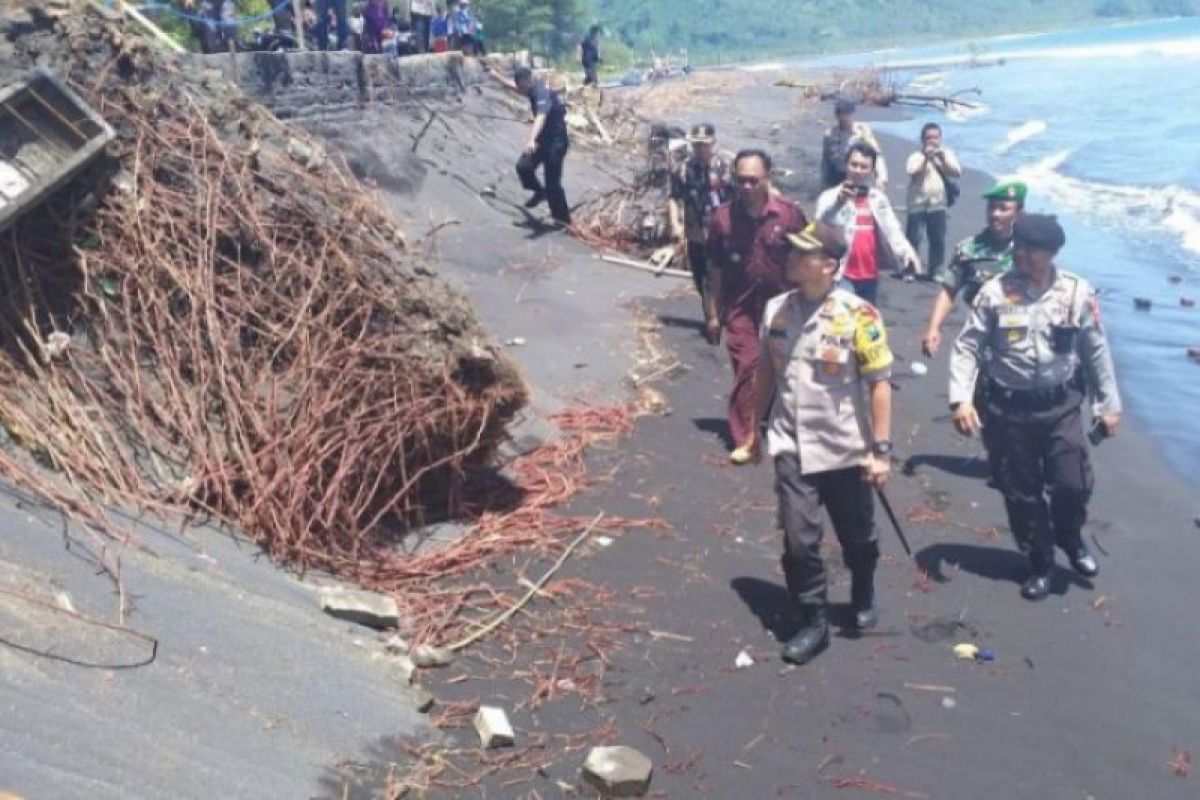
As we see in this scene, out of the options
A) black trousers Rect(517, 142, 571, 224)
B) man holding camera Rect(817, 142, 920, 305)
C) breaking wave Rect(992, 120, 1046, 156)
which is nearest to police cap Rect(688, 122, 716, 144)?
man holding camera Rect(817, 142, 920, 305)

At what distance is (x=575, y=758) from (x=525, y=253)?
944cm

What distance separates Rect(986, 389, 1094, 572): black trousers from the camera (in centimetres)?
636

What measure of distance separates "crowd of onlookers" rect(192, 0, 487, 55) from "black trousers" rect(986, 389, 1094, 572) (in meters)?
10.4

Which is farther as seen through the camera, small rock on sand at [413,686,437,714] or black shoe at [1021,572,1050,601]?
black shoe at [1021,572,1050,601]

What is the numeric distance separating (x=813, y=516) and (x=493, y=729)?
67.7 inches

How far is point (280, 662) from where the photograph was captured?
493 centimetres

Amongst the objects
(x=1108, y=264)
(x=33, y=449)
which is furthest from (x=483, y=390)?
(x=1108, y=264)

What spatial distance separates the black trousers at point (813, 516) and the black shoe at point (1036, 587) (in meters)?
1.27

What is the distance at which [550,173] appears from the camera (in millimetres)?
14617

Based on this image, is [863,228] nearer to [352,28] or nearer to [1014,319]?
[1014,319]

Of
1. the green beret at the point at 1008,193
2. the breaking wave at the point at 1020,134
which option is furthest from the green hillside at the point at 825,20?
the green beret at the point at 1008,193

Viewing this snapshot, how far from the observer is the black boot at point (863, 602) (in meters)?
6.02

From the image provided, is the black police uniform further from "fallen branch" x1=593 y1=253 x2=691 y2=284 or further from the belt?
the belt

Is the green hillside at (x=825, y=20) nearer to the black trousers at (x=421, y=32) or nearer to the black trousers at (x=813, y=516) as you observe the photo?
the black trousers at (x=421, y=32)
